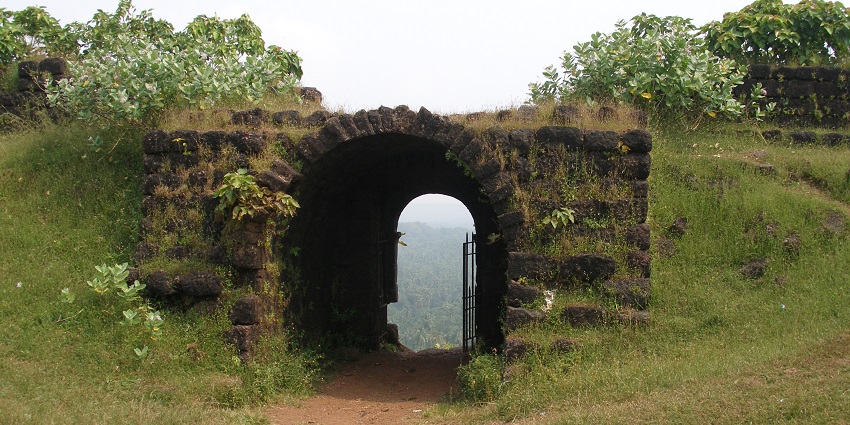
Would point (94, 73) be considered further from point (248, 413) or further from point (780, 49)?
point (780, 49)

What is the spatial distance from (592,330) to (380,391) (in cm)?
302

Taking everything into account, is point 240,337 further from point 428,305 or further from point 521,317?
point 428,305

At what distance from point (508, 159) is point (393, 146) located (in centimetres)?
206

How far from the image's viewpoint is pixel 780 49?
13523mm

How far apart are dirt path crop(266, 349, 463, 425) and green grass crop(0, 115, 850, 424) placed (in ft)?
1.14

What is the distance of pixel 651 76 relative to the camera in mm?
11461

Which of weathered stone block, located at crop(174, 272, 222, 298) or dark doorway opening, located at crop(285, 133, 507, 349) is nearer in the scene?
weathered stone block, located at crop(174, 272, 222, 298)

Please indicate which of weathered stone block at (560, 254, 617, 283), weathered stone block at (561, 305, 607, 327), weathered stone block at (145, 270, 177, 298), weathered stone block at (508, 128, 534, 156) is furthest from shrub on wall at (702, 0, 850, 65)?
weathered stone block at (145, 270, 177, 298)

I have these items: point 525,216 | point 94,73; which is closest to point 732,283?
point 525,216

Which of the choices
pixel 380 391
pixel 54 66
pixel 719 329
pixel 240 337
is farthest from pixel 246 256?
pixel 54 66

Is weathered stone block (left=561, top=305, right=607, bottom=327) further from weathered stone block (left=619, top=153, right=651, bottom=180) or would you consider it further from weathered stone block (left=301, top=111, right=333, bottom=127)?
weathered stone block (left=301, top=111, right=333, bottom=127)

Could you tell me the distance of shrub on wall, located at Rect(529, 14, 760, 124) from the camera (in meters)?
11.3

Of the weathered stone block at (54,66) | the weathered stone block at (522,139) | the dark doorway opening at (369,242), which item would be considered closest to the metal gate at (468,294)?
the dark doorway opening at (369,242)

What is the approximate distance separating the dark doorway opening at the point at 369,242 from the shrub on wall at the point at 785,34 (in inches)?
203
